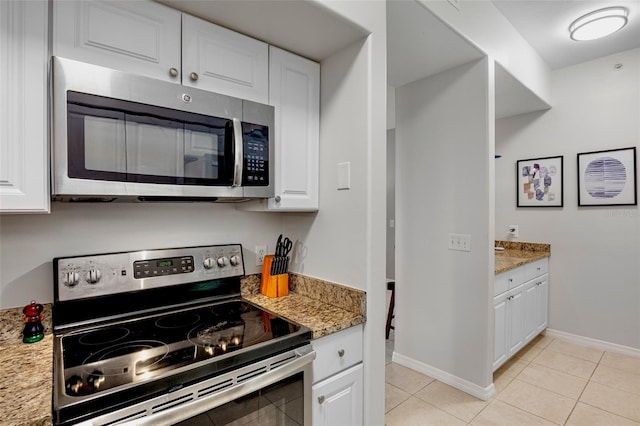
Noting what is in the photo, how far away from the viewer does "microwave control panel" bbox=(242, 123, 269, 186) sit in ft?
4.82

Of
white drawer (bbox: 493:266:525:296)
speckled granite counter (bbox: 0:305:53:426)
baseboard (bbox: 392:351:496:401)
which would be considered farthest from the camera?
white drawer (bbox: 493:266:525:296)

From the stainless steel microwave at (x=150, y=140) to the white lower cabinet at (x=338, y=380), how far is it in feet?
2.41

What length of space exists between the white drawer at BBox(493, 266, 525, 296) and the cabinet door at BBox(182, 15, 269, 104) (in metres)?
2.08

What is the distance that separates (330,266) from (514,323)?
1.97 m

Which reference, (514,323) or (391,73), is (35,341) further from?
(514,323)

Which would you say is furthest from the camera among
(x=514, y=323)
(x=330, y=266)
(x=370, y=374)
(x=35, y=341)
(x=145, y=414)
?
(x=514, y=323)

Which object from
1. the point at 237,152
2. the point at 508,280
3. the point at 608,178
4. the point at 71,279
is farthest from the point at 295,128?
the point at 608,178

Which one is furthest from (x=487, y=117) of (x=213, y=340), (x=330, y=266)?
(x=213, y=340)

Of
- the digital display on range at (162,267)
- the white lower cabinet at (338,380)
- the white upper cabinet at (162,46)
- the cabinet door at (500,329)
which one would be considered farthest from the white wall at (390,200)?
the digital display on range at (162,267)

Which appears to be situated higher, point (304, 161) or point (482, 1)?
point (482, 1)

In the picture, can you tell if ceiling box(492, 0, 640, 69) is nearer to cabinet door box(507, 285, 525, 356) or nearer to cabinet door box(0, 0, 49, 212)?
cabinet door box(507, 285, 525, 356)

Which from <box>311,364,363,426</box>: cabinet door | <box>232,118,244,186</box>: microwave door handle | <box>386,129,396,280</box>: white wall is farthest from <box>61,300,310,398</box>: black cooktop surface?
<box>386,129,396,280</box>: white wall

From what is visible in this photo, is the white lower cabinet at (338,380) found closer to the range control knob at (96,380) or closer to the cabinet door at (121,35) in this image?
the range control knob at (96,380)

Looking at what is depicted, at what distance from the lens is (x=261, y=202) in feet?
5.33
